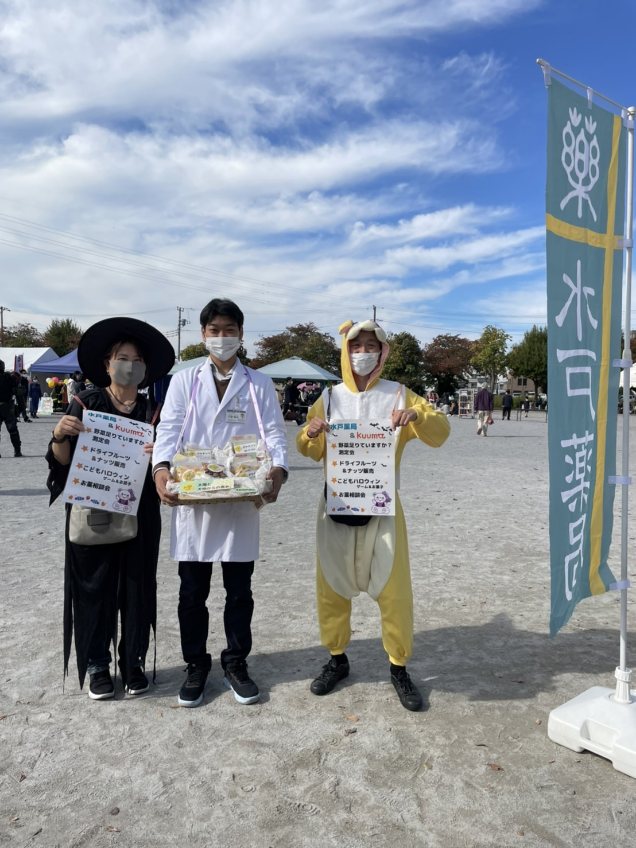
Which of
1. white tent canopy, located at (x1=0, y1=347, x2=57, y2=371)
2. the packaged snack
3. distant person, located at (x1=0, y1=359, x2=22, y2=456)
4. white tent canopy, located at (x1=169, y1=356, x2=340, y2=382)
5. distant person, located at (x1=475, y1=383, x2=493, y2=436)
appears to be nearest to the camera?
the packaged snack

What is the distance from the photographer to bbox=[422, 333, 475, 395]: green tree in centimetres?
6031

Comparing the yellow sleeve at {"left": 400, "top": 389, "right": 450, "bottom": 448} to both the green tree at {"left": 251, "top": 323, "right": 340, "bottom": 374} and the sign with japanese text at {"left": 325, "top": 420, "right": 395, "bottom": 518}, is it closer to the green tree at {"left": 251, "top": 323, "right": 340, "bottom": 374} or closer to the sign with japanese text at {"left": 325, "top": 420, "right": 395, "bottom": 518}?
the sign with japanese text at {"left": 325, "top": 420, "right": 395, "bottom": 518}

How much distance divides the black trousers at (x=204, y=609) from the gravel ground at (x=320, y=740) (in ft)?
A: 0.84

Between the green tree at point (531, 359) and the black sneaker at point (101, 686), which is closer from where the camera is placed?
the black sneaker at point (101, 686)

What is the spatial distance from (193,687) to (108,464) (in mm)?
1201

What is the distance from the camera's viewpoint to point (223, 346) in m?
3.22

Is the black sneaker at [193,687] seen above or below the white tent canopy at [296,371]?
below

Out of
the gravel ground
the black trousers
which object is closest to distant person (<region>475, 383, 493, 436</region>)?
the gravel ground

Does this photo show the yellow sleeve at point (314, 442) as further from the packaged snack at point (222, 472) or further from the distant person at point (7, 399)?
the distant person at point (7, 399)

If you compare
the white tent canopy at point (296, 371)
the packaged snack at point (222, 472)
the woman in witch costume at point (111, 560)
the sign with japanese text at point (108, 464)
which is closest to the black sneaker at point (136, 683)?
the woman in witch costume at point (111, 560)

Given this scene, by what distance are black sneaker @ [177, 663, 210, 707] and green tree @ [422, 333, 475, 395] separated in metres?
56.4

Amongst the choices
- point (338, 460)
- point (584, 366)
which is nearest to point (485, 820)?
point (338, 460)

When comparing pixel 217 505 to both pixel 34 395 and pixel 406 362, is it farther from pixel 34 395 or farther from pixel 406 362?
pixel 406 362

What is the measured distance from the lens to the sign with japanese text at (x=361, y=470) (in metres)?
3.20
